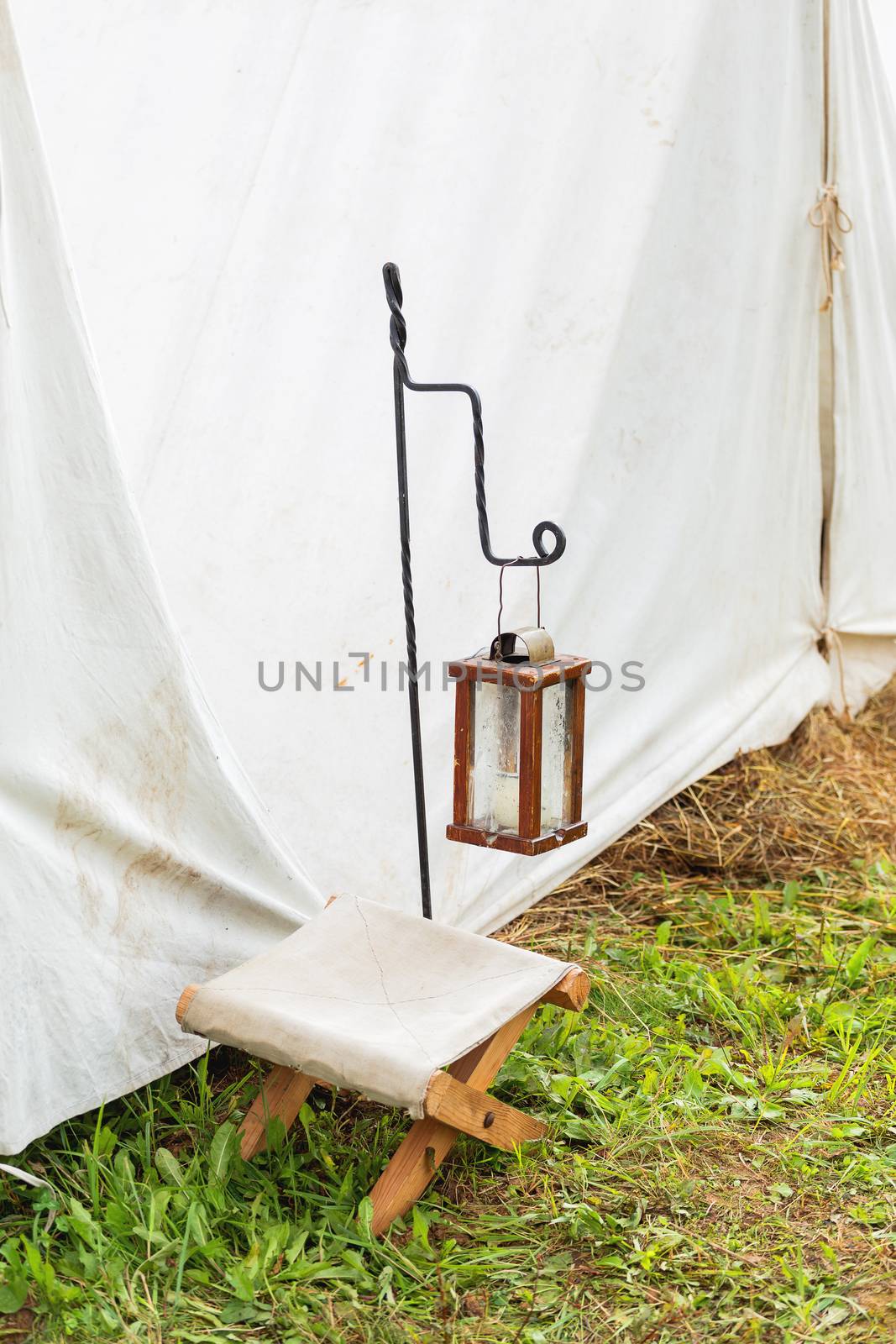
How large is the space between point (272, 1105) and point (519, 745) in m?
0.63

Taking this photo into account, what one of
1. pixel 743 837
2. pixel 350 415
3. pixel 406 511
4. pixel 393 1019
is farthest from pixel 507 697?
pixel 743 837

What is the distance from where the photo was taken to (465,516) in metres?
2.54

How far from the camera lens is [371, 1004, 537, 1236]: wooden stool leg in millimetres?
1807

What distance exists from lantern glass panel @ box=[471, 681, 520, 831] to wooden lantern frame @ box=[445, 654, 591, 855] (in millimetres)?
11

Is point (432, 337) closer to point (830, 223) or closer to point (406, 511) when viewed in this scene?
point (406, 511)

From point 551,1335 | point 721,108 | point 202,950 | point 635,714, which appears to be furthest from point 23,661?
point 721,108

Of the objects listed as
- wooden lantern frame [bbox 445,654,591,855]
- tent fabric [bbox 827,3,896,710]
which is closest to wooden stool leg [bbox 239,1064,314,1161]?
wooden lantern frame [bbox 445,654,591,855]

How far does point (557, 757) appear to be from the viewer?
1.93m

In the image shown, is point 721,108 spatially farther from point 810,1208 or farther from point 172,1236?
point 172,1236

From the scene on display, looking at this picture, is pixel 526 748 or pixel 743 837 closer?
pixel 526 748

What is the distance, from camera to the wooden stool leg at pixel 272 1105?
76.4 inches

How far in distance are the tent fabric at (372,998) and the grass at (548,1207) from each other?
0.21m

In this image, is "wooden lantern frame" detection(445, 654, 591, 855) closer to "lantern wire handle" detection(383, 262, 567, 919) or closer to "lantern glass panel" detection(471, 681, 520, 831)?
"lantern glass panel" detection(471, 681, 520, 831)

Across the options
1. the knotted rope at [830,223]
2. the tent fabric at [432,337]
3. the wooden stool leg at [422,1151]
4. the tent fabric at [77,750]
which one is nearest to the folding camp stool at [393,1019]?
the wooden stool leg at [422,1151]
